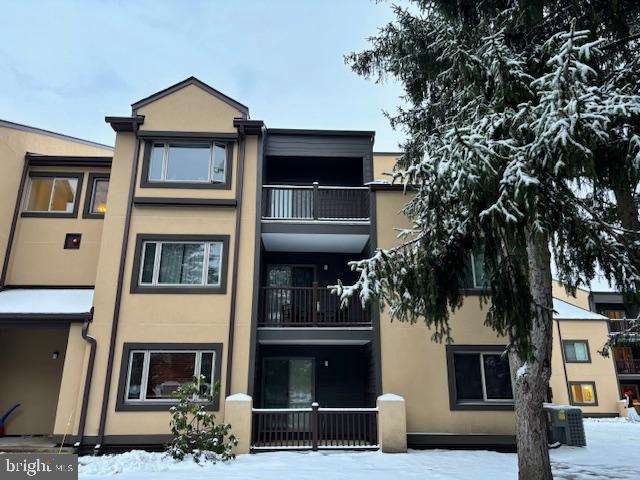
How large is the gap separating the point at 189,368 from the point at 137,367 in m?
1.23

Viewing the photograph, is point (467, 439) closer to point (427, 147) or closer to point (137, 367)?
point (427, 147)

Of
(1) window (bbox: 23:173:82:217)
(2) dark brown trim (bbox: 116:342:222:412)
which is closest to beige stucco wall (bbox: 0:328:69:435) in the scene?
(2) dark brown trim (bbox: 116:342:222:412)

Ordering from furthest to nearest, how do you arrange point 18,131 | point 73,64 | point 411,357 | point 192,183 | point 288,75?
point 73,64 → point 288,75 → point 18,131 → point 192,183 → point 411,357

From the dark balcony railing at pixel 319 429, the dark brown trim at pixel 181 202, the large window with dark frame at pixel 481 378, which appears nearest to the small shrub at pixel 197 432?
the dark balcony railing at pixel 319 429

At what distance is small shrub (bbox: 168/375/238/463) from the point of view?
830 cm

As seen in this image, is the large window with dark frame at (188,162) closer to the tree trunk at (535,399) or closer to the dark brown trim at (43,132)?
the dark brown trim at (43,132)

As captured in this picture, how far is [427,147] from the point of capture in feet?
23.0

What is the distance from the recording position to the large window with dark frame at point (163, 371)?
976 centimetres

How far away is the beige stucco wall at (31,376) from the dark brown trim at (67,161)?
4.85m

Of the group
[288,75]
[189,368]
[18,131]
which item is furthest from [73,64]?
[189,368]

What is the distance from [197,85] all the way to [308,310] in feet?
23.8

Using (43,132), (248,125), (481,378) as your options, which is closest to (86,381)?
(248,125)

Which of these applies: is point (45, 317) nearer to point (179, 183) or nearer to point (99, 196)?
point (99, 196)

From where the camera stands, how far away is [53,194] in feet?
40.2
